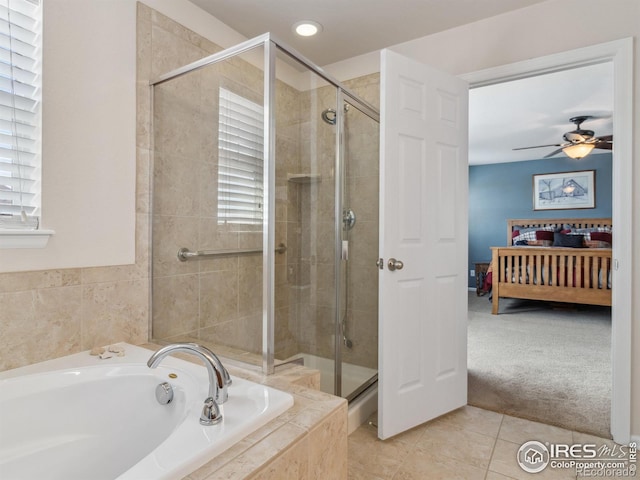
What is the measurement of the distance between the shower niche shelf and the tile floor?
4.51 ft

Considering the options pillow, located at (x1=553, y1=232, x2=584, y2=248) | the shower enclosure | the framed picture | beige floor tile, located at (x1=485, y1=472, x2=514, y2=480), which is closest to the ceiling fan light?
pillow, located at (x1=553, y1=232, x2=584, y2=248)

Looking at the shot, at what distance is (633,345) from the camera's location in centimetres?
187

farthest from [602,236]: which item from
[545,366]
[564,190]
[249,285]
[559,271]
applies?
[249,285]

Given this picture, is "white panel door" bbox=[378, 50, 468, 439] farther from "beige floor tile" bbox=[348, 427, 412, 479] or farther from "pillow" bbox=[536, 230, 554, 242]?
"pillow" bbox=[536, 230, 554, 242]

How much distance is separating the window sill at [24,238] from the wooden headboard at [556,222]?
23.4 ft

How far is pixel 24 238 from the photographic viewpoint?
1.42 meters

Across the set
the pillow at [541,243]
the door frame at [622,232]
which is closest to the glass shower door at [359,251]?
the door frame at [622,232]

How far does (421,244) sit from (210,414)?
1386mm

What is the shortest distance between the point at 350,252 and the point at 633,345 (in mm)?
1537

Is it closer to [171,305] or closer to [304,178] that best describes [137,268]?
[171,305]

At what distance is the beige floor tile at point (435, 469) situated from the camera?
5.34 ft

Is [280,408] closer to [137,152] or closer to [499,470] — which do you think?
[499,470]

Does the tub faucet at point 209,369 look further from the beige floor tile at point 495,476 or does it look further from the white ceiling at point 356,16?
the white ceiling at point 356,16

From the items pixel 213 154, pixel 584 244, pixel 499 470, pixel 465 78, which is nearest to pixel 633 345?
pixel 499 470
